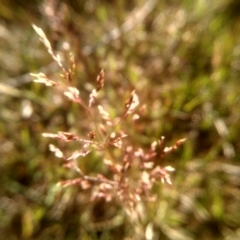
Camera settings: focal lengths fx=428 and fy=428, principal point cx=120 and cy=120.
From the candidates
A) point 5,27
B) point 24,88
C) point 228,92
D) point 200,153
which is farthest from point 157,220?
point 5,27

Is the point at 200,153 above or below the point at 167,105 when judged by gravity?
below

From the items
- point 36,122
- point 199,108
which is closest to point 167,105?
point 199,108

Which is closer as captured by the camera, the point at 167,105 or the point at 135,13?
the point at 167,105

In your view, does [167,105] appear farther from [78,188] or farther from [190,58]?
[78,188]

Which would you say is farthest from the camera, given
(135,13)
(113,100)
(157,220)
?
(135,13)

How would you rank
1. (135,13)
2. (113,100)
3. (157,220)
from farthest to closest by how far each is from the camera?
1. (135,13)
2. (113,100)
3. (157,220)

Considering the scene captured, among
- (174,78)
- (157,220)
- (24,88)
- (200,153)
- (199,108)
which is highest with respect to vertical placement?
(24,88)

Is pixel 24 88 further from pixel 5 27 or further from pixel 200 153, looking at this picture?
pixel 200 153
